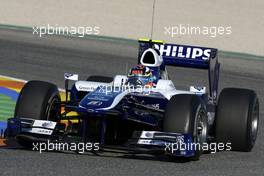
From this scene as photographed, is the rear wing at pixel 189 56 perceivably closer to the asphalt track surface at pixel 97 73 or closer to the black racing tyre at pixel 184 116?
the asphalt track surface at pixel 97 73

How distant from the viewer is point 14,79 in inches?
691

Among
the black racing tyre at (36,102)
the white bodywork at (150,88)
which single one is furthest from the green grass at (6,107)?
the black racing tyre at (36,102)

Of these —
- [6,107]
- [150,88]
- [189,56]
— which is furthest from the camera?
[6,107]

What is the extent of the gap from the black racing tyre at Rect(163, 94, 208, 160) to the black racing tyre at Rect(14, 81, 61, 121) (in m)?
1.47

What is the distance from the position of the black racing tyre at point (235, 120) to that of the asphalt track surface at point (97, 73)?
16 cm

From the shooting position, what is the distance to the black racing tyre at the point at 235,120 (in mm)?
11141

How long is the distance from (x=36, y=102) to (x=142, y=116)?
1.25 m

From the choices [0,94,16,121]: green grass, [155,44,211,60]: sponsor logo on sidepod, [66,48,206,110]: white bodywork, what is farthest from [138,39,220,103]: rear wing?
[0,94,16,121]: green grass

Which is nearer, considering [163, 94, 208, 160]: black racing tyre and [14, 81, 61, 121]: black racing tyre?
[163, 94, 208, 160]: black racing tyre

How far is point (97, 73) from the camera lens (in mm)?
19656

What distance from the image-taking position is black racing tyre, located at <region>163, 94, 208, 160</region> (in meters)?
10.2

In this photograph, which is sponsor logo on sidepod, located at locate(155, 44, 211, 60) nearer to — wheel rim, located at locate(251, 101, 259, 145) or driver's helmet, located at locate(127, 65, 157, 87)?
driver's helmet, located at locate(127, 65, 157, 87)

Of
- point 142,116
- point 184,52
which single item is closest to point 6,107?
point 184,52

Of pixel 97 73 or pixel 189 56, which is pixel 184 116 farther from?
pixel 97 73
